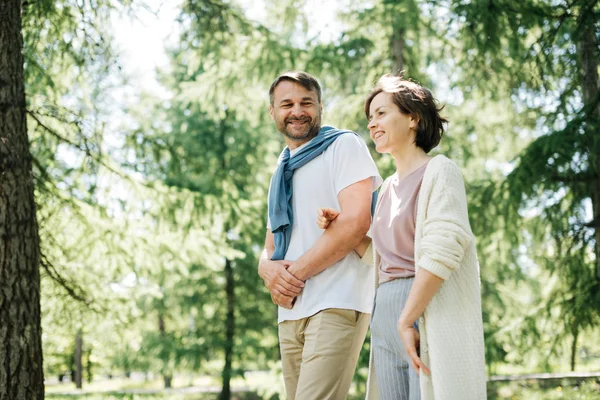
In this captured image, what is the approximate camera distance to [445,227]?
2.08m

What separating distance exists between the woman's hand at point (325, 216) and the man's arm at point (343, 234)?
2 cm

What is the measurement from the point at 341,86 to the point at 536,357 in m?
4.99

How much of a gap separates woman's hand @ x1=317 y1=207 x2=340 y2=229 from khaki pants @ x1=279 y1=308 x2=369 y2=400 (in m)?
0.36

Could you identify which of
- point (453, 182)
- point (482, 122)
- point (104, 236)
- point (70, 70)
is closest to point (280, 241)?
point (453, 182)

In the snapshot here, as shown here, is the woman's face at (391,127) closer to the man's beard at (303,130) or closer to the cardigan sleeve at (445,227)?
the cardigan sleeve at (445,227)

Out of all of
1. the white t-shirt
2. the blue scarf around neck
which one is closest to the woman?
the white t-shirt

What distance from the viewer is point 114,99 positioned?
16531 mm

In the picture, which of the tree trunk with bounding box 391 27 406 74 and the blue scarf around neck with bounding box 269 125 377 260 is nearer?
the blue scarf around neck with bounding box 269 125 377 260

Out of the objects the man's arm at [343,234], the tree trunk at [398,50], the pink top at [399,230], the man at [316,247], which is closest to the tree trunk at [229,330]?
the tree trunk at [398,50]

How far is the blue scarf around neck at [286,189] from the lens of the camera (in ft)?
9.48

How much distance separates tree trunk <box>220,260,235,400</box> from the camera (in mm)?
13688

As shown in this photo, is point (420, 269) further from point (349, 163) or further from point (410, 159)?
point (349, 163)

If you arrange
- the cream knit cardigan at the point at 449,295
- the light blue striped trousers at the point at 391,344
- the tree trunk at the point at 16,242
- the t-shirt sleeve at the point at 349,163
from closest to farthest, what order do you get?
the cream knit cardigan at the point at 449,295 → the light blue striped trousers at the point at 391,344 → the t-shirt sleeve at the point at 349,163 → the tree trunk at the point at 16,242

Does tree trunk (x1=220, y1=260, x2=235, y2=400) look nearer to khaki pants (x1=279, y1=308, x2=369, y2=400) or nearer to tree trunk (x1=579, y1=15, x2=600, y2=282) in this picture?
tree trunk (x1=579, y1=15, x2=600, y2=282)
